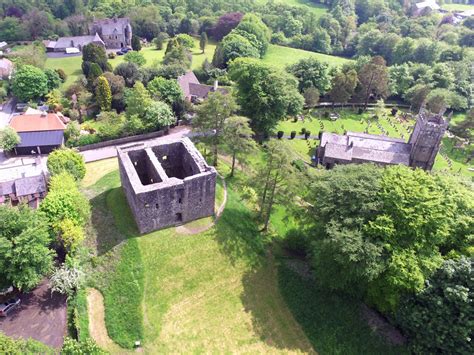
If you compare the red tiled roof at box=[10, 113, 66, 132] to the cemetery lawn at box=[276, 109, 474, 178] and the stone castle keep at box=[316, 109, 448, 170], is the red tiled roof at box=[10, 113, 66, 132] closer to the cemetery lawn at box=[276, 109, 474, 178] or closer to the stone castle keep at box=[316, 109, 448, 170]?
the cemetery lawn at box=[276, 109, 474, 178]

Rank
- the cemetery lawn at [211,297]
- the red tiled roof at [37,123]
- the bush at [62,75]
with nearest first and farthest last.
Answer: the cemetery lawn at [211,297]
the red tiled roof at [37,123]
the bush at [62,75]

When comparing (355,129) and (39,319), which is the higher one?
(355,129)

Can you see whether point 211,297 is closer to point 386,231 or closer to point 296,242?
point 296,242

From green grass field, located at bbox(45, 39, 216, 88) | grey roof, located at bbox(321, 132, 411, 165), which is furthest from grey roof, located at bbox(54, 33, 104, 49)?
grey roof, located at bbox(321, 132, 411, 165)

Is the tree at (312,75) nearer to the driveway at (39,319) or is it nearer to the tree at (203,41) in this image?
the tree at (203,41)

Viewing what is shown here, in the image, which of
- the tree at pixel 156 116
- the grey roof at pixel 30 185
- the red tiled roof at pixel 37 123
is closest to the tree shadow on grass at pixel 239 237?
the grey roof at pixel 30 185

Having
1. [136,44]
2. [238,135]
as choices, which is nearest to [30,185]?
[238,135]
